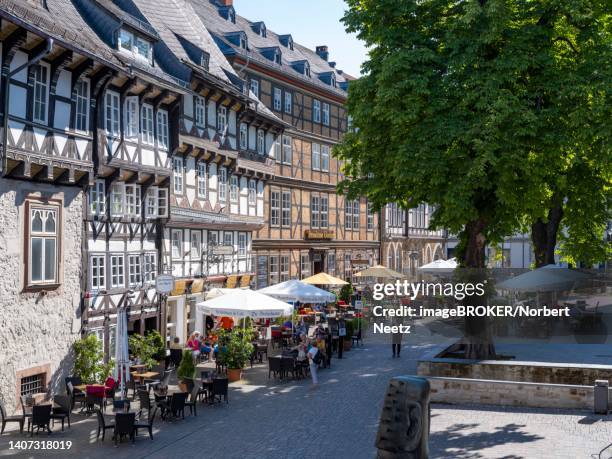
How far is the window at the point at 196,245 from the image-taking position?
3002cm

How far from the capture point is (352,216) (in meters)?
51.7

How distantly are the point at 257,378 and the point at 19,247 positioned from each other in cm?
809

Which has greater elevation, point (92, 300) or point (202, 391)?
point (92, 300)

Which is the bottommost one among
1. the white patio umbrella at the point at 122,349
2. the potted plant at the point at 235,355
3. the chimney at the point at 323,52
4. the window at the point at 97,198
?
the potted plant at the point at 235,355

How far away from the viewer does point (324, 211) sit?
156 feet

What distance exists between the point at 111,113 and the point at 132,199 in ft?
10.8

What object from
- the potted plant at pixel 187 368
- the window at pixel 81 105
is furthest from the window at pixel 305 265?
the potted plant at pixel 187 368

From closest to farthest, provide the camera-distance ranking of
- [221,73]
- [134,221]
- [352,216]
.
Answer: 1. [134,221]
2. [221,73]
3. [352,216]

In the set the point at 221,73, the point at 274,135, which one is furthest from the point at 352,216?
the point at 221,73

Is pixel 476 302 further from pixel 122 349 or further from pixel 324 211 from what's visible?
pixel 324 211

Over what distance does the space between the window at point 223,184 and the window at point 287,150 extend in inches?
372

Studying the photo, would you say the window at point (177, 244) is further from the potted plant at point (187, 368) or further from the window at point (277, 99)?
the window at point (277, 99)

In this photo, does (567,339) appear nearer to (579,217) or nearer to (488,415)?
(579,217)

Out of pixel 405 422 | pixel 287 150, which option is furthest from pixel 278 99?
pixel 405 422
